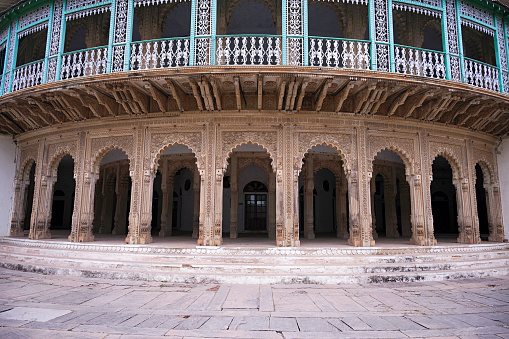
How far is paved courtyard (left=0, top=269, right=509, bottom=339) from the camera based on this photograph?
3508 millimetres

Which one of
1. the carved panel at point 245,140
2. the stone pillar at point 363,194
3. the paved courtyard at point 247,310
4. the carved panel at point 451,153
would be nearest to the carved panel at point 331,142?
the stone pillar at point 363,194

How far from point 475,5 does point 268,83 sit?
6126 millimetres

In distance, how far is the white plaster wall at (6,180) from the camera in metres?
10.3

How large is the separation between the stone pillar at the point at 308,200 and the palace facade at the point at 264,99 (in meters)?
0.16

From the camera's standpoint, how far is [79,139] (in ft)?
29.3

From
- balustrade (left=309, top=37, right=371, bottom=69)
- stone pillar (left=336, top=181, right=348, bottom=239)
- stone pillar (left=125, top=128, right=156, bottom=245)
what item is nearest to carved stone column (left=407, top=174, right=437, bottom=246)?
stone pillar (left=336, top=181, right=348, bottom=239)

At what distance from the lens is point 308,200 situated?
10.5 metres

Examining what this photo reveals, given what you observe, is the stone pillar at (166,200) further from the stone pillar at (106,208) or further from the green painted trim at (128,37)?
the green painted trim at (128,37)

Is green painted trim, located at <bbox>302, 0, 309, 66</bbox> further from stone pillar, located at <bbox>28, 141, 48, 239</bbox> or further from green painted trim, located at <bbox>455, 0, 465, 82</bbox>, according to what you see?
stone pillar, located at <bbox>28, 141, 48, 239</bbox>

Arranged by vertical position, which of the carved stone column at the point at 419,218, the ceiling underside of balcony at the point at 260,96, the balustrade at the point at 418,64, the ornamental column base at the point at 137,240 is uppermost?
the balustrade at the point at 418,64

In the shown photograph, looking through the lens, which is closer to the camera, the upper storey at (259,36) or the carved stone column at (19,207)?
the upper storey at (259,36)

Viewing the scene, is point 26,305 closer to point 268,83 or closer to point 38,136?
point 268,83

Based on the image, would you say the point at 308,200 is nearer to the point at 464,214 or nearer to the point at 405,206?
the point at 405,206

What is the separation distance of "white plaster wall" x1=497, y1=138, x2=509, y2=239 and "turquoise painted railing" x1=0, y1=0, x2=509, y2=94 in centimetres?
230
